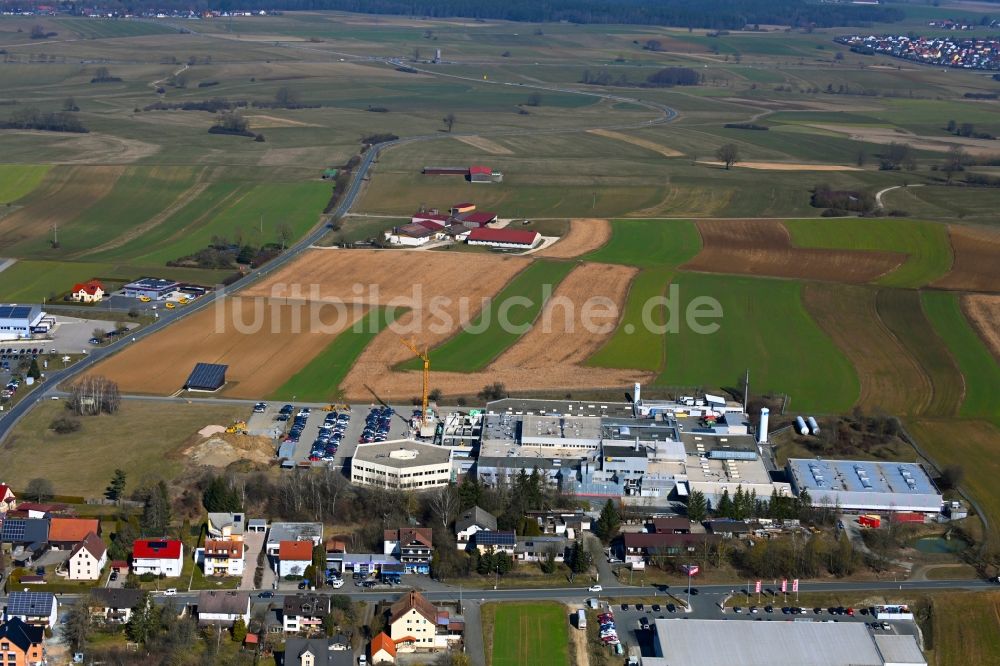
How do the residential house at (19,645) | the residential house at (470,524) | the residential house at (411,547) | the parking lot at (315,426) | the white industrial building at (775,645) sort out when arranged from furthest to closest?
the parking lot at (315,426)
the residential house at (470,524)
the residential house at (411,547)
the white industrial building at (775,645)
the residential house at (19,645)

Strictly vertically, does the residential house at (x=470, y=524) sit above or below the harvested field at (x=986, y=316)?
below

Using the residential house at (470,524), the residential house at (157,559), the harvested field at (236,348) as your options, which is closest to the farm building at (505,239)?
the harvested field at (236,348)

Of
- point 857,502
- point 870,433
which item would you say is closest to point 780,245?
point 870,433

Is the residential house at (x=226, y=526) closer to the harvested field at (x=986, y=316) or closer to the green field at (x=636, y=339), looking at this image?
the green field at (x=636, y=339)

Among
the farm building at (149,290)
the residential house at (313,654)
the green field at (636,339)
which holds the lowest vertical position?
the farm building at (149,290)

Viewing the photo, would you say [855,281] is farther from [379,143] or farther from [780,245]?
[379,143]

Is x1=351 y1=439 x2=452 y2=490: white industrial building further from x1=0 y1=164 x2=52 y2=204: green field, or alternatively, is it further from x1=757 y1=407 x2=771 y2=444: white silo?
x1=0 y1=164 x2=52 y2=204: green field

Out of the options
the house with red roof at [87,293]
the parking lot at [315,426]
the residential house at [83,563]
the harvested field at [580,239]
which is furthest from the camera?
the harvested field at [580,239]
